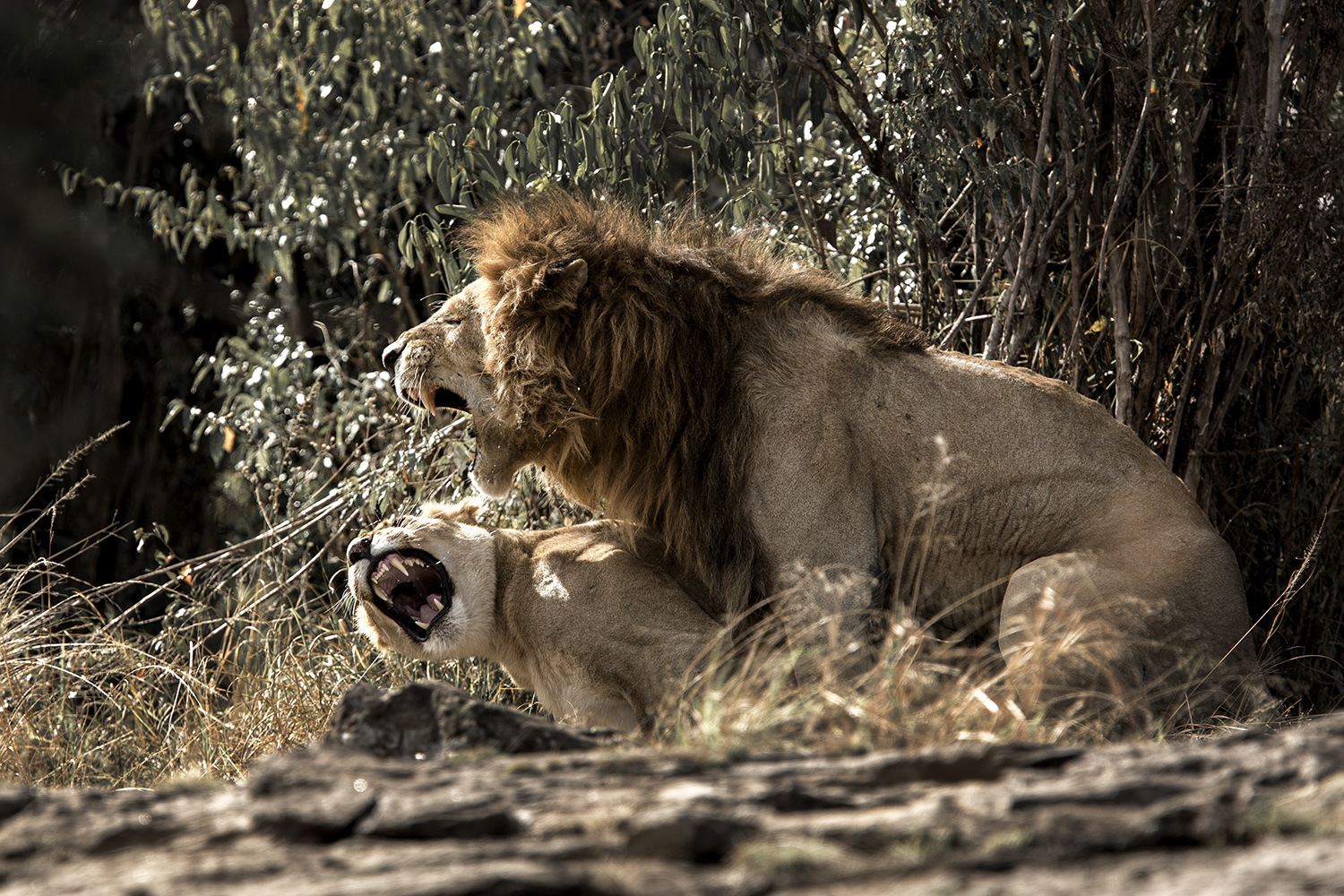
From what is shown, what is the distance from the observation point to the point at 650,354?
4250 millimetres

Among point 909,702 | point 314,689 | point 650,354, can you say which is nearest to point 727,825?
point 909,702

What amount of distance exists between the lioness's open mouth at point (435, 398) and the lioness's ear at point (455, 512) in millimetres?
674

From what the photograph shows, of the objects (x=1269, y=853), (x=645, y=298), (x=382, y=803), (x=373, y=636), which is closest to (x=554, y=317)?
(x=645, y=298)

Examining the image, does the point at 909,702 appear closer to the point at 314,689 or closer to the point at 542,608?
the point at 542,608

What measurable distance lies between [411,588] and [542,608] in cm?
63

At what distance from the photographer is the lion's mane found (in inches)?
167

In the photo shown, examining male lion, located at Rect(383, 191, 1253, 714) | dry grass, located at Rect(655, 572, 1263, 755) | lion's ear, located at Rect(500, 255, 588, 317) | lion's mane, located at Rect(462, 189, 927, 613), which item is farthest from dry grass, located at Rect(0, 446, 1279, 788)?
lion's ear, located at Rect(500, 255, 588, 317)

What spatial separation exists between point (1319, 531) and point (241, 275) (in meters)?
8.99

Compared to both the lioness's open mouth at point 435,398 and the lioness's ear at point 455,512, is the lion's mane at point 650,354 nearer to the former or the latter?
the lioness's open mouth at point 435,398

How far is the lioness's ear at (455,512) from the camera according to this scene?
207 inches

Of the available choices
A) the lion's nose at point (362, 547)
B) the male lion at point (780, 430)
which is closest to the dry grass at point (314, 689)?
the male lion at point (780, 430)

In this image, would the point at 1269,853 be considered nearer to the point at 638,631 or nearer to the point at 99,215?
the point at 638,631

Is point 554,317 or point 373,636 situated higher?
point 554,317

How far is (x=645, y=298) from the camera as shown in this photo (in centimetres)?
428
